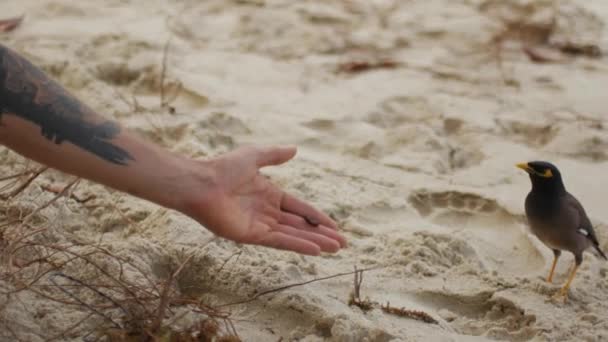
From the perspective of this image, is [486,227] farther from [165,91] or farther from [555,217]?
[165,91]

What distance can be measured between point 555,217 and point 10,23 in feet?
11.2

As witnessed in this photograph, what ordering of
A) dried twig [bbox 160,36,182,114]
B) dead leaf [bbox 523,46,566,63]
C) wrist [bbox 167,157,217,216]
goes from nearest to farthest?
wrist [bbox 167,157,217,216], dried twig [bbox 160,36,182,114], dead leaf [bbox 523,46,566,63]

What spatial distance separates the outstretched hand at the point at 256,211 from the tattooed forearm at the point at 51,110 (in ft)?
0.91

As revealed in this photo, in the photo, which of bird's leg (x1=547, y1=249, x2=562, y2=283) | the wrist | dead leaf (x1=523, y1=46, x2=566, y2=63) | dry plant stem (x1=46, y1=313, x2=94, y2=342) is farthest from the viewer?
dead leaf (x1=523, y1=46, x2=566, y2=63)

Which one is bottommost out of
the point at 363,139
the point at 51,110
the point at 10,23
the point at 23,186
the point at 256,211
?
the point at 10,23

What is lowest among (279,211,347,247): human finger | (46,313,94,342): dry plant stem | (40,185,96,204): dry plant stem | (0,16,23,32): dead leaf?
(0,16,23,32): dead leaf

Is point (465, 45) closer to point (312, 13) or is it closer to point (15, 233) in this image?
point (312, 13)

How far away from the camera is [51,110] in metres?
2.30

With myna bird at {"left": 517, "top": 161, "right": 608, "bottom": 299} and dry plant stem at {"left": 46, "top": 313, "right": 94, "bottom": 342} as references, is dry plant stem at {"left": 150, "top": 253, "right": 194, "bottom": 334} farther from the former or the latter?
myna bird at {"left": 517, "top": 161, "right": 608, "bottom": 299}

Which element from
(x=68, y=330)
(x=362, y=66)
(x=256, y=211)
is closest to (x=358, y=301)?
(x=256, y=211)

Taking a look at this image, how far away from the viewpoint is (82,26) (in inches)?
196

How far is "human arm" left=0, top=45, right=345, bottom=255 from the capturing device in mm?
2252

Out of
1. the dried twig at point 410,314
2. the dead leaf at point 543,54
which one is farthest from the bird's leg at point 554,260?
the dead leaf at point 543,54

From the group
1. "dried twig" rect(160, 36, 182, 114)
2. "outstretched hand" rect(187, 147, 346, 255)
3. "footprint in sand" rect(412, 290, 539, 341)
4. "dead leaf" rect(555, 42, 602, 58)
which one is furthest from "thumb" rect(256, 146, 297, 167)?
"dead leaf" rect(555, 42, 602, 58)
